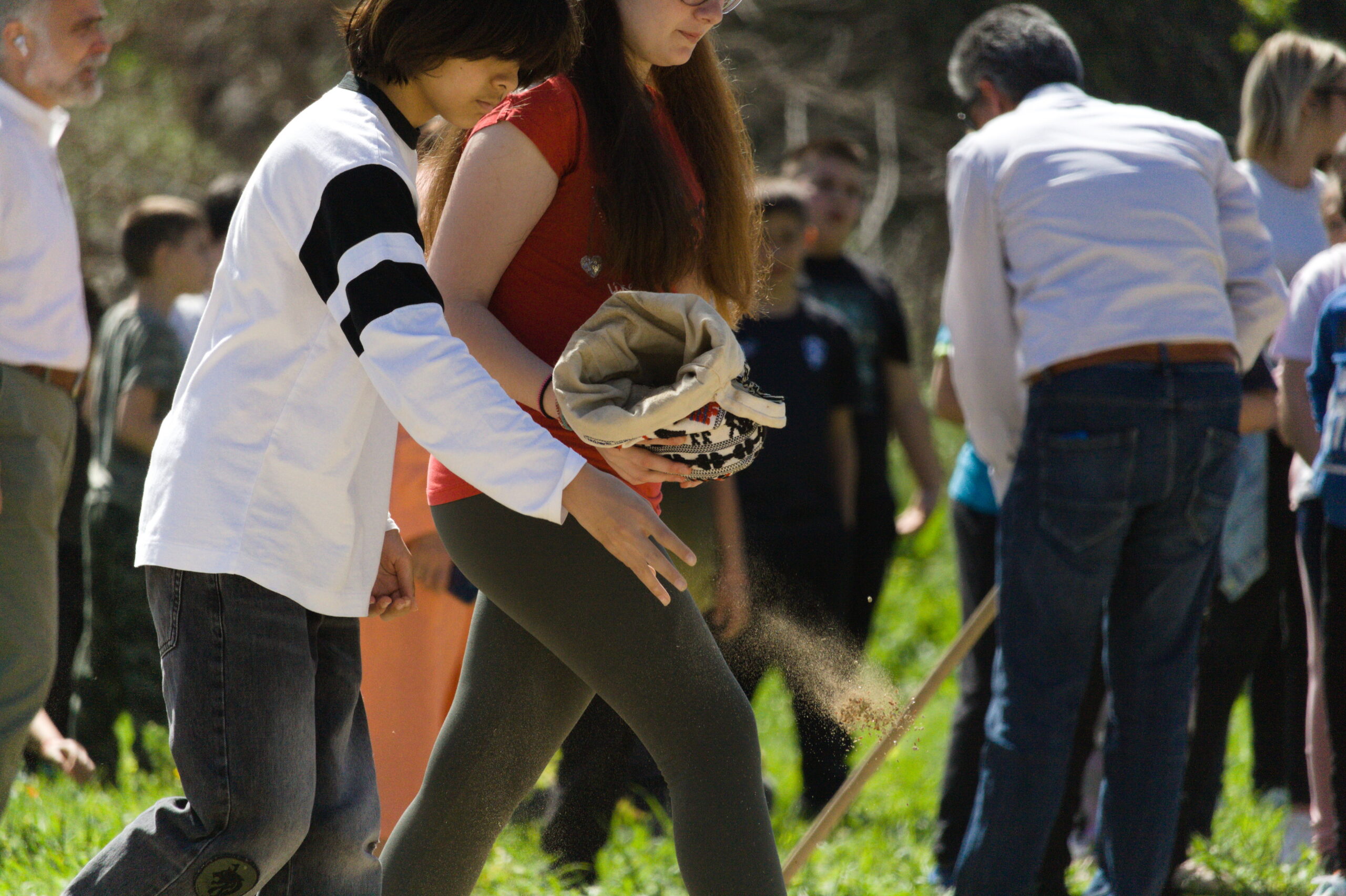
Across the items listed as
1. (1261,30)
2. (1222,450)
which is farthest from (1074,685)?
(1261,30)

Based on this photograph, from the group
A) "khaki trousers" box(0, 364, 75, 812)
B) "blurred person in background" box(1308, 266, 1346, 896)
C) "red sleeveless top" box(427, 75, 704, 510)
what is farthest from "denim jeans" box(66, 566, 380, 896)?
"blurred person in background" box(1308, 266, 1346, 896)

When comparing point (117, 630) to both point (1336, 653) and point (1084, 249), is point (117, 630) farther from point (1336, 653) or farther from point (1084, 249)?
point (1336, 653)

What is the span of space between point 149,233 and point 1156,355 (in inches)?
150

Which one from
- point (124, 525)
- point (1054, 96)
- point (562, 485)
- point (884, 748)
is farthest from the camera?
point (124, 525)

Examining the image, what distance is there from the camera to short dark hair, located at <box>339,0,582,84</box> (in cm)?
209

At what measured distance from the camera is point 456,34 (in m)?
2.10

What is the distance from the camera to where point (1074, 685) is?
3.32 m

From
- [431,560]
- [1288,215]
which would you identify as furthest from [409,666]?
[1288,215]

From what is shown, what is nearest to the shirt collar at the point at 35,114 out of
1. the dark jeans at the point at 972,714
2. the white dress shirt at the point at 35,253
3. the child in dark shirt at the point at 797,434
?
the white dress shirt at the point at 35,253

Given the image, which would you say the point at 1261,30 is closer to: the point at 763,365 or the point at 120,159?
the point at 763,365

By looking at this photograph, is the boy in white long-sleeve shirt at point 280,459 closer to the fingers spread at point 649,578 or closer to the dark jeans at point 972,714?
the fingers spread at point 649,578

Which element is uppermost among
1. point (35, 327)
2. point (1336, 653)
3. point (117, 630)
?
point (35, 327)

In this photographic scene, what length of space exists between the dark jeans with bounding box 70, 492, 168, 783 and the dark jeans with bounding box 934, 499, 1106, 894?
2.79m

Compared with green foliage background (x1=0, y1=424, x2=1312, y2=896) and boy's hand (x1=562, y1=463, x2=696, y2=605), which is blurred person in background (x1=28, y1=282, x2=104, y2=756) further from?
boy's hand (x1=562, y1=463, x2=696, y2=605)
